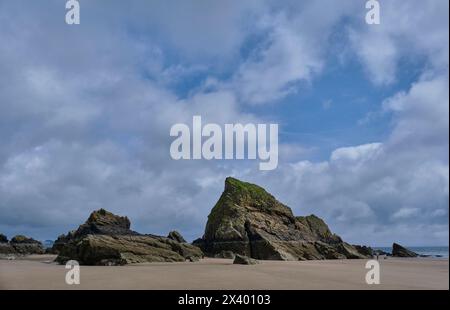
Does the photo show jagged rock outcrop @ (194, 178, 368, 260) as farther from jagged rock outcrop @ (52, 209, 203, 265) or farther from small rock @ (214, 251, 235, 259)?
jagged rock outcrop @ (52, 209, 203, 265)

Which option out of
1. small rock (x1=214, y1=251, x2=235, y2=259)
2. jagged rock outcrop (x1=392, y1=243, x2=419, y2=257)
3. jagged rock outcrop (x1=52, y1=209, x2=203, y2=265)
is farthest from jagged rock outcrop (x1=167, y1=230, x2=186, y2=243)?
jagged rock outcrop (x1=392, y1=243, x2=419, y2=257)

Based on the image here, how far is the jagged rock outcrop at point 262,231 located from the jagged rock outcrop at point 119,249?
9.52 meters

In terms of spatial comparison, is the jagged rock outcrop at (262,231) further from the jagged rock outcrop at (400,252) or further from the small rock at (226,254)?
the jagged rock outcrop at (400,252)

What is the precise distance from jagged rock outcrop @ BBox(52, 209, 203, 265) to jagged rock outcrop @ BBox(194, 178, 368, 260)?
375 inches

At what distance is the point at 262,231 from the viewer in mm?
54906

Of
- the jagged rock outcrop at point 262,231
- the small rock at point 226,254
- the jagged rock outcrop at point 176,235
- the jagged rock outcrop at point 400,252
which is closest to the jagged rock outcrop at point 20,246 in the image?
the jagged rock outcrop at point 176,235

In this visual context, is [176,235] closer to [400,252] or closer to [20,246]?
[20,246]

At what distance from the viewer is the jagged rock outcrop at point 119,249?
1297 inches

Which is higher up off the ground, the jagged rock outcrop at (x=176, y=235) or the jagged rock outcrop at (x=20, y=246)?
the jagged rock outcrop at (x=176, y=235)

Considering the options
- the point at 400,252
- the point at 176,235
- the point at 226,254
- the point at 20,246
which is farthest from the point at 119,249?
the point at 400,252

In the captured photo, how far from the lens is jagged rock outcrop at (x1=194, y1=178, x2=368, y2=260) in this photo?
169 ft
